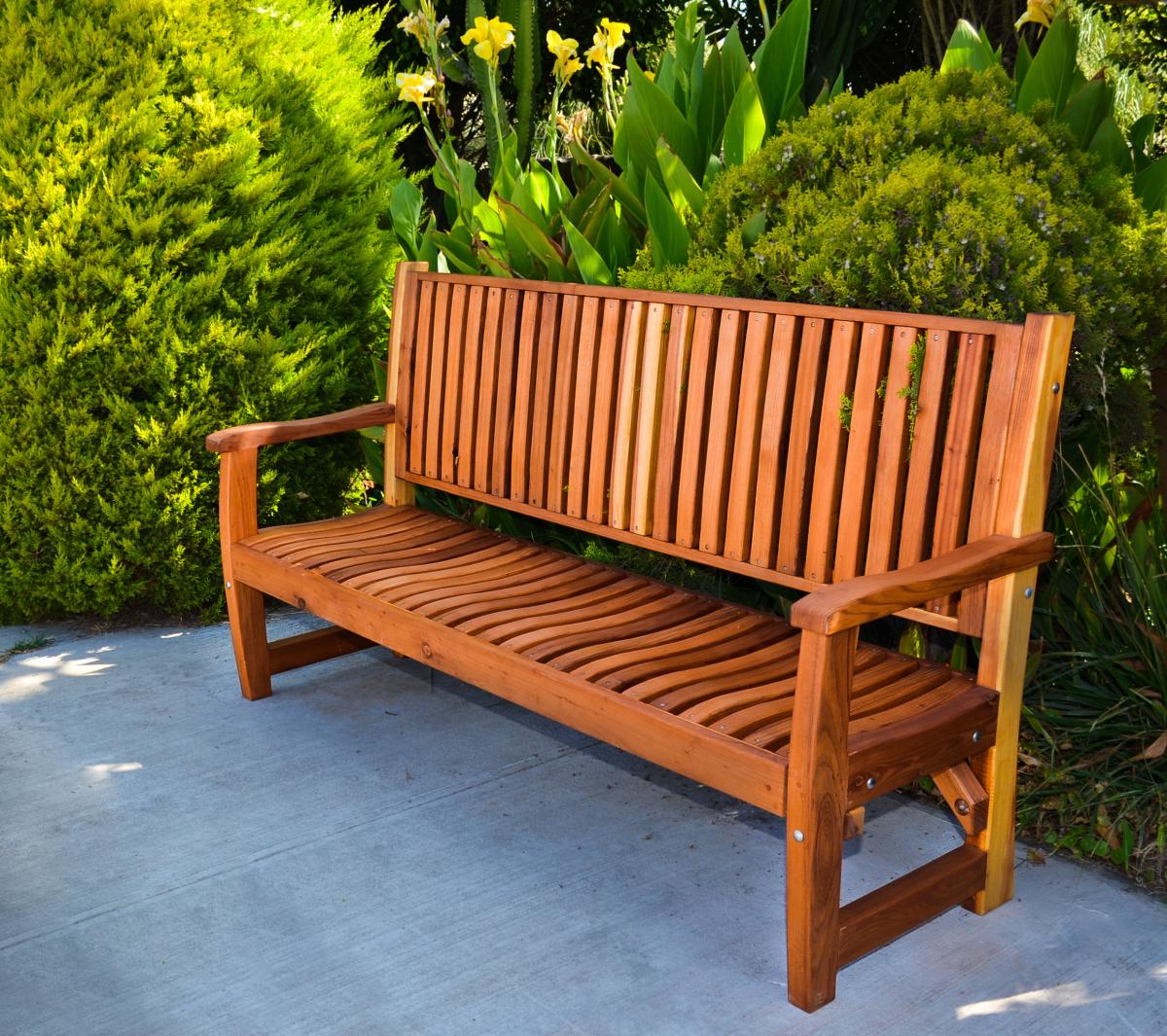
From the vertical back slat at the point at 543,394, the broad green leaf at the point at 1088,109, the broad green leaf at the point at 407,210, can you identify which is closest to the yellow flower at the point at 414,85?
the broad green leaf at the point at 407,210

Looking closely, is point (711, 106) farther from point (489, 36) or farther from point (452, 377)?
point (452, 377)

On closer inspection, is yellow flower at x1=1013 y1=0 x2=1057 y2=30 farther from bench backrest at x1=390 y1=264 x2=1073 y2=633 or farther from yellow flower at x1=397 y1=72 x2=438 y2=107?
yellow flower at x1=397 y1=72 x2=438 y2=107

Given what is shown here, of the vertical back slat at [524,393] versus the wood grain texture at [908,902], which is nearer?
the wood grain texture at [908,902]

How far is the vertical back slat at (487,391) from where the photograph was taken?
3840 mm

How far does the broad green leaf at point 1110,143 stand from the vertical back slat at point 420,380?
6.19 feet

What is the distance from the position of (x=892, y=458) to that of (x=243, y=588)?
2.02 meters

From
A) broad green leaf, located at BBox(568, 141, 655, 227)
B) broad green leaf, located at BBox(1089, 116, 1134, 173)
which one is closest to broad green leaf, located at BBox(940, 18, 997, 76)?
broad green leaf, located at BBox(1089, 116, 1134, 173)

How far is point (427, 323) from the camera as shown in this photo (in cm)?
409

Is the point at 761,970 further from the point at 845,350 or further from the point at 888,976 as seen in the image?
the point at 845,350

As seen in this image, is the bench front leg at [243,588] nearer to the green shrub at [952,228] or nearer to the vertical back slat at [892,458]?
the green shrub at [952,228]

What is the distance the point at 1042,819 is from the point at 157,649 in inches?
111

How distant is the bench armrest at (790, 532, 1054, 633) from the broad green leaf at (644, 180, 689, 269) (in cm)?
140

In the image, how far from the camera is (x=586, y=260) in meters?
3.95

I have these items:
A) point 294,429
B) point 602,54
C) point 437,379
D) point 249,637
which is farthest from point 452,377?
point 602,54
